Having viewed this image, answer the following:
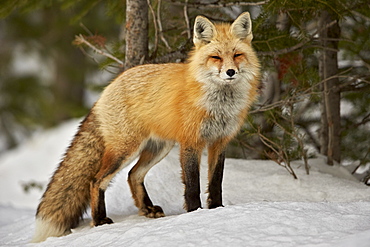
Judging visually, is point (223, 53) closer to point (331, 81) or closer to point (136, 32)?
point (136, 32)

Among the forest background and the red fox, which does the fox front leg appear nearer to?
the red fox

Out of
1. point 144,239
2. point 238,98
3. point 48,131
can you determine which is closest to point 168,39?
point 238,98

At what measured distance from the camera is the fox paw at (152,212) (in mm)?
4266

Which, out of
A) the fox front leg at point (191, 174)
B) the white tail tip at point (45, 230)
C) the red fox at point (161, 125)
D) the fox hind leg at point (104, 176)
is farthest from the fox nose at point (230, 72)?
the white tail tip at point (45, 230)

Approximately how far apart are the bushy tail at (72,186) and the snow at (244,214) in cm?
17

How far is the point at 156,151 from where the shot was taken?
14.8 feet

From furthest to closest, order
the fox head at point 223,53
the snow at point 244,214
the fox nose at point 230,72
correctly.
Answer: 1. the fox head at point 223,53
2. the fox nose at point 230,72
3. the snow at point 244,214

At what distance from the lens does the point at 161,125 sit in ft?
13.4

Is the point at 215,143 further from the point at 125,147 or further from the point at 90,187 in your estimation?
the point at 90,187

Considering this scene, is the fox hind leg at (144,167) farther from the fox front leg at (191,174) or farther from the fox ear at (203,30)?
the fox ear at (203,30)

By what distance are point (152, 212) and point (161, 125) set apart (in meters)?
0.79

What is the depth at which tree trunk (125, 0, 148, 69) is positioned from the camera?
16.4ft

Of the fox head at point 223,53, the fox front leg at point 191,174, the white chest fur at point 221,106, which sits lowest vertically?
the fox front leg at point 191,174

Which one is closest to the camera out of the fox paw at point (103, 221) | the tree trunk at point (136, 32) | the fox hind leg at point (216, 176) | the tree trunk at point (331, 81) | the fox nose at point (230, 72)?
the fox nose at point (230, 72)
